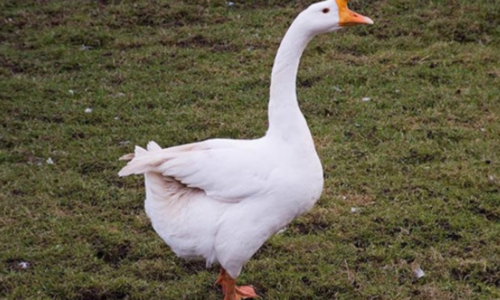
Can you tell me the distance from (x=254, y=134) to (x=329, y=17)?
9.88ft

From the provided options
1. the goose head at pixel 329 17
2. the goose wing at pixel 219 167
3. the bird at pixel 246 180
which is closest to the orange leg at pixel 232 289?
the bird at pixel 246 180

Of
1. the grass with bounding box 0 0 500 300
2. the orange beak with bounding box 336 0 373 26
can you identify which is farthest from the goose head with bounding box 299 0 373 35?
the grass with bounding box 0 0 500 300

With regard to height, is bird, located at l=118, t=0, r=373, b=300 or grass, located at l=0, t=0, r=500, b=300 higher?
bird, located at l=118, t=0, r=373, b=300

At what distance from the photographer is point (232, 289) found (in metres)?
4.50

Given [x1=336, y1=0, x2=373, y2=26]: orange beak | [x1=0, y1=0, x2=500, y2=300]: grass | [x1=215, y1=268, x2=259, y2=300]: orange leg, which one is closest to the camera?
[x1=336, y1=0, x2=373, y2=26]: orange beak

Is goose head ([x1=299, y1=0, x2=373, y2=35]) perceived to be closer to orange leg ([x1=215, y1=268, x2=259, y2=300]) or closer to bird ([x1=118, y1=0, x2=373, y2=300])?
bird ([x1=118, y1=0, x2=373, y2=300])

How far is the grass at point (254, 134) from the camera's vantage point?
496 cm

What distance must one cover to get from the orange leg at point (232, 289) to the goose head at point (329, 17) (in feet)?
4.98

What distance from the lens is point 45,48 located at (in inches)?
367

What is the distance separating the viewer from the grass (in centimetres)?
496

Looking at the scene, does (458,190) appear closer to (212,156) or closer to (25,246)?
(212,156)

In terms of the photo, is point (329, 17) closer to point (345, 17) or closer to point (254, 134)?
point (345, 17)

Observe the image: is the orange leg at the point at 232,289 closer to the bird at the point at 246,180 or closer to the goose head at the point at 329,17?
the bird at the point at 246,180

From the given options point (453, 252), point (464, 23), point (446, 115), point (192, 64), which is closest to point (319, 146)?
point (446, 115)
